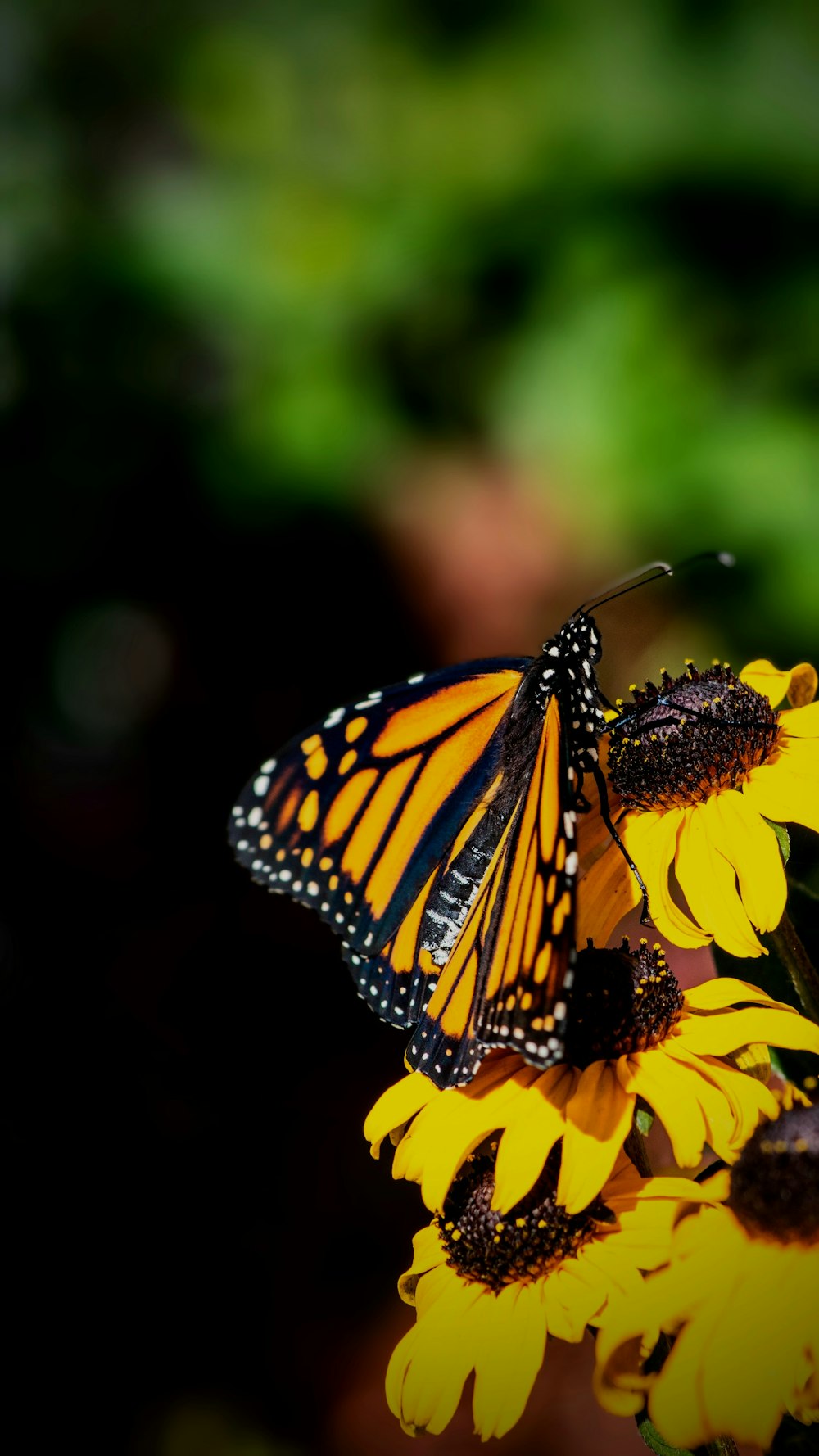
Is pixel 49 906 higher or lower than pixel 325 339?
lower

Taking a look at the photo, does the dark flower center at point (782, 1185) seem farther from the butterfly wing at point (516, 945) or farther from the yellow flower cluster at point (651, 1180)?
the butterfly wing at point (516, 945)

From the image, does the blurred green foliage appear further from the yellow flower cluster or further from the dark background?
the yellow flower cluster

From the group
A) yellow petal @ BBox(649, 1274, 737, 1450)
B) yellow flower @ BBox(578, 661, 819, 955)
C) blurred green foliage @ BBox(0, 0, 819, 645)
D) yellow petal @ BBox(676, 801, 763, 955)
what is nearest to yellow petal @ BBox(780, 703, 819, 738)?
yellow flower @ BBox(578, 661, 819, 955)

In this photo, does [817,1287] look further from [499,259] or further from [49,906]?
[49,906]

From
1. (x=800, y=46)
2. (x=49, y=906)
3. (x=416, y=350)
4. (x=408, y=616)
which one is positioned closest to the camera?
(x=800, y=46)

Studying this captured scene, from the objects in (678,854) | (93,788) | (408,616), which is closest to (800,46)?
(408,616)

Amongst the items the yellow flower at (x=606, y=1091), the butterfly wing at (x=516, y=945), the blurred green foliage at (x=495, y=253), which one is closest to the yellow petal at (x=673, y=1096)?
the yellow flower at (x=606, y=1091)
